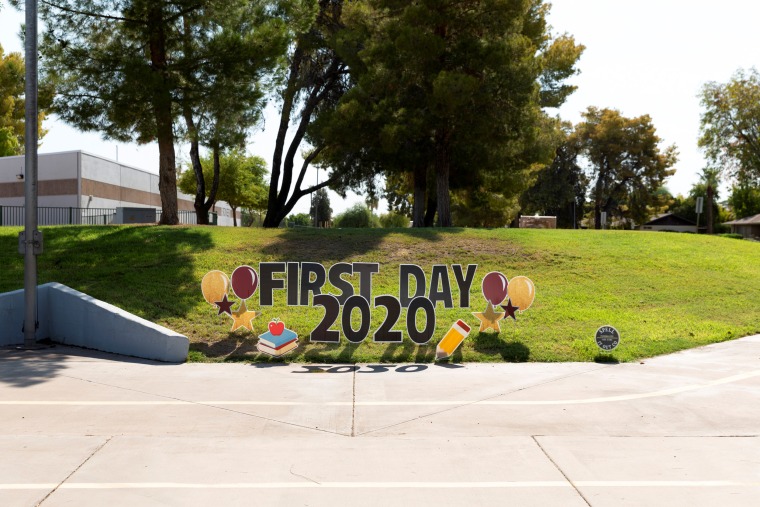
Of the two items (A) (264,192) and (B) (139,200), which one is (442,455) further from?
(A) (264,192)

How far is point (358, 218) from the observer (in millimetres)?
73750

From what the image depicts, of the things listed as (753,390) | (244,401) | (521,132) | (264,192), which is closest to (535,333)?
(753,390)

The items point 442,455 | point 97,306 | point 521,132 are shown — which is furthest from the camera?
point 521,132

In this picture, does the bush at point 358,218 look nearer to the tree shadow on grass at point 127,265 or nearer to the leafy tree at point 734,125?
the leafy tree at point 734,125

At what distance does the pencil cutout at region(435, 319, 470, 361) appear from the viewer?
10.6 m

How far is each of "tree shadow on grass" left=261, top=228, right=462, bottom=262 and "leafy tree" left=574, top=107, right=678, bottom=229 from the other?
44996 mm

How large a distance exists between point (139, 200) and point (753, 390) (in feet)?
172

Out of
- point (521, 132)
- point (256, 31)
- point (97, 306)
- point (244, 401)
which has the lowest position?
point (244, 401)

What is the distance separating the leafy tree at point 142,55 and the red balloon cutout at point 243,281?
9180mm

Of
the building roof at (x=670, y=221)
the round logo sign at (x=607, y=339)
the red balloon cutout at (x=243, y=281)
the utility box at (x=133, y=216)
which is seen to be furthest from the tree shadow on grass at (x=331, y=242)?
the building roof at (x=670, y=221)

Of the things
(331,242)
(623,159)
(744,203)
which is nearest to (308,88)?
(331,242)

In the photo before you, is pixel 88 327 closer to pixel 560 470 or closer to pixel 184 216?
pixel 560 470

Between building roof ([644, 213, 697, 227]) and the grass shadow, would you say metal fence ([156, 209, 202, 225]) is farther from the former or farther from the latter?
building roof ([644, 213, 697, 227])

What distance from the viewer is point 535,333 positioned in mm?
12023
